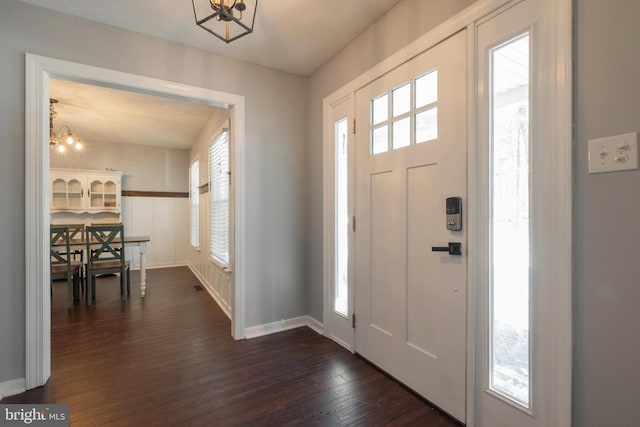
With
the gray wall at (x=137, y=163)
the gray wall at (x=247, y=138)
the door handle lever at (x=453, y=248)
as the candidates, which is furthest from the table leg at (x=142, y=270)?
the door handle lever at (x=453, y=248)

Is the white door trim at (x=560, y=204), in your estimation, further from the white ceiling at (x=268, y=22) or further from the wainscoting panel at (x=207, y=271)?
the wainscoting panel at (x=207, y=271)

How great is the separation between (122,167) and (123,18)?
4.84 m

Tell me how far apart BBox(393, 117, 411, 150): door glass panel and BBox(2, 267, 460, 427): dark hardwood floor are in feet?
5.46

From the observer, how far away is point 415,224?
1.82 meters

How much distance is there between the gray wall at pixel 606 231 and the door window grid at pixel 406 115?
2.29 ft

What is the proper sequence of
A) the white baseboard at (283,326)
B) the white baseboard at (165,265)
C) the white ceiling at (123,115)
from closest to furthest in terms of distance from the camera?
the white baseboard at (283,326) → the white ceiling at (123,115) → the white baseboard at (165,265)

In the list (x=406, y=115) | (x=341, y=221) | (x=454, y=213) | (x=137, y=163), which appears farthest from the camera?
(x=137, y=163)

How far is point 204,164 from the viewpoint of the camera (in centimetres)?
473

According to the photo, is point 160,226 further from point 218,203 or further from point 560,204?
point 560,204

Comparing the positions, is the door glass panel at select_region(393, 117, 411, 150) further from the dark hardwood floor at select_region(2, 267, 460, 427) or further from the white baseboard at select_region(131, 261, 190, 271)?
the white baseboard at select_region(131, 261, 190, 271)

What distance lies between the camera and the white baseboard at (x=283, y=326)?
2728mm

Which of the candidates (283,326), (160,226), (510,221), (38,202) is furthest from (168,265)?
(510,221)

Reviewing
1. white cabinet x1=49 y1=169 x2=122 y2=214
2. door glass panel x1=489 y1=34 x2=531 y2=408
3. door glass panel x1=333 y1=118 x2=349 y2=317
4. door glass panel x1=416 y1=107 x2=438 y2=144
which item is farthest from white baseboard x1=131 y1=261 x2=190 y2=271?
door glass panel x1=489 y1=34 x2=531 y2=408

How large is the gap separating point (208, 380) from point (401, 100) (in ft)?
7.93
